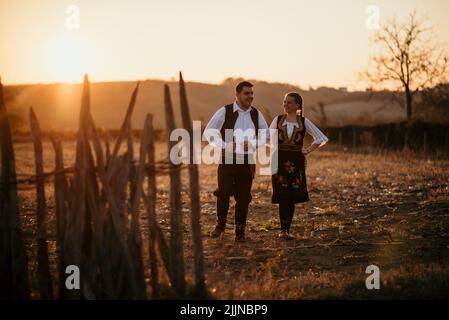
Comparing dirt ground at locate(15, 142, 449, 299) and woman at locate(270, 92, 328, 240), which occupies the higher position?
woman at locate(270, 92, 328, 240)

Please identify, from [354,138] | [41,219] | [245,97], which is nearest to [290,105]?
[245,97]

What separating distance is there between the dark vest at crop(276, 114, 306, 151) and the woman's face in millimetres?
103

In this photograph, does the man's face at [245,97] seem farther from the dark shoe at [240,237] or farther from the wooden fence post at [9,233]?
the wooden fence post at [9,233]

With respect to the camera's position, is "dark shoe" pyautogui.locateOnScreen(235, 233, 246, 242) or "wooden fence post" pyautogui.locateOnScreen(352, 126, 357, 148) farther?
"wooden fence post" pyautogui.locateOnScreen(352, 126, 357, 148)

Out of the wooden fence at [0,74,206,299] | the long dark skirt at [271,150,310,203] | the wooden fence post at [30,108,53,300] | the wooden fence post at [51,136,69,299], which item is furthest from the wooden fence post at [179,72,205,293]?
the long dark skirt at [271,150,310,203]

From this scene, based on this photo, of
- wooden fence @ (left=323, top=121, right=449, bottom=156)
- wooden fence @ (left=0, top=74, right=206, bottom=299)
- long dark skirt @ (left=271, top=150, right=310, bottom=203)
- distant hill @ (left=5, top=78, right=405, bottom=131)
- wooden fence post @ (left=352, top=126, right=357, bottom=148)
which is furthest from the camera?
distant hill @ (left=5, top=78, right=405, bottom=131)

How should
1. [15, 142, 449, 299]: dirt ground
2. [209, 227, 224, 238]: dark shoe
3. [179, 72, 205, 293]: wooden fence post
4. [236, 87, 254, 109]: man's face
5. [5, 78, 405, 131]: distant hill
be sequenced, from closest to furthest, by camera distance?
[179, 72, 205, 293]: wooden fence post → [15, 142, 449, 299]: dirt ground → [236, 87, 254, 109]: man's face → [209, 227, 224, 238]: dark shoe → [5, 78, 405, 131]: distant hill

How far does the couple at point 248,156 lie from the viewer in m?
7.03

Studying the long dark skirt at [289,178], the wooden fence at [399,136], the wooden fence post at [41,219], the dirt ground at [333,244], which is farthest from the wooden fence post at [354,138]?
the wooden fence post at [41,219]

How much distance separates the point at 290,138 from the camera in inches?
286

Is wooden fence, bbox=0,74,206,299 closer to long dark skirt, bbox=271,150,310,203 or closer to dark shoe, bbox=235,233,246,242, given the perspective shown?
dark shoe, bbox=235,233,246,242

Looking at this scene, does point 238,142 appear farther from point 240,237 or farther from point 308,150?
point 240,237

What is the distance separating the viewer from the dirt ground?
4.98 metres

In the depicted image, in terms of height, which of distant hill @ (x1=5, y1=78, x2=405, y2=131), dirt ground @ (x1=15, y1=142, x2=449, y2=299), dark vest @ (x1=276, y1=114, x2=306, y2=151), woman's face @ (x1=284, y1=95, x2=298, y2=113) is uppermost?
distant hill @ (x1=5, y1=78, x2=405, y2=131)
